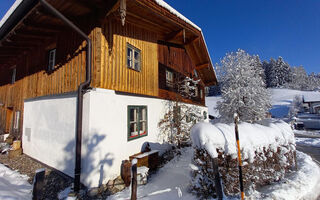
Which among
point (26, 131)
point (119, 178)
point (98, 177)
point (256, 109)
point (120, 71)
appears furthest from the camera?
point (256, 109)

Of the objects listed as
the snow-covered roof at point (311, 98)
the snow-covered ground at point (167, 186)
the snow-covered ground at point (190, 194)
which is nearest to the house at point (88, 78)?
the snow-covered ground at point (167, 186)

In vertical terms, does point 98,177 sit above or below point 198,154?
below

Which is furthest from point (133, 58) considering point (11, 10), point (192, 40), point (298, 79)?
point (298, 79)

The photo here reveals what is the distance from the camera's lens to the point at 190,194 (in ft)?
12.8

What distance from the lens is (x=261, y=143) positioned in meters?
4.22

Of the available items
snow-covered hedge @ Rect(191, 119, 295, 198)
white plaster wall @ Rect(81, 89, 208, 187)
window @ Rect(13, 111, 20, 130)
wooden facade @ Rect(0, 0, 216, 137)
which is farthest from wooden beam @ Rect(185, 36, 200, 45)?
window @ Rect(13, 111, 20, 130)

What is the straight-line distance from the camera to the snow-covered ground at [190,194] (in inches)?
151

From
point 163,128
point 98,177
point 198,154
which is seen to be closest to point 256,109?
point 163,128

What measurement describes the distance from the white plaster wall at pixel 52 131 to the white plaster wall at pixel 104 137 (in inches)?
33.8

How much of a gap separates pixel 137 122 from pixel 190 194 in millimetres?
3529

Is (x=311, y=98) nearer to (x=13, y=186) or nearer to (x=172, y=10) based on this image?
(x=172, y=10)

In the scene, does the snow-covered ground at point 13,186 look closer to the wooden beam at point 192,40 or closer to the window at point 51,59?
the window at point 51,59

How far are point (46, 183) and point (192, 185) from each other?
499 cm

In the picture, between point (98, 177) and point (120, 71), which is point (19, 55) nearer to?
point (120, 71)
